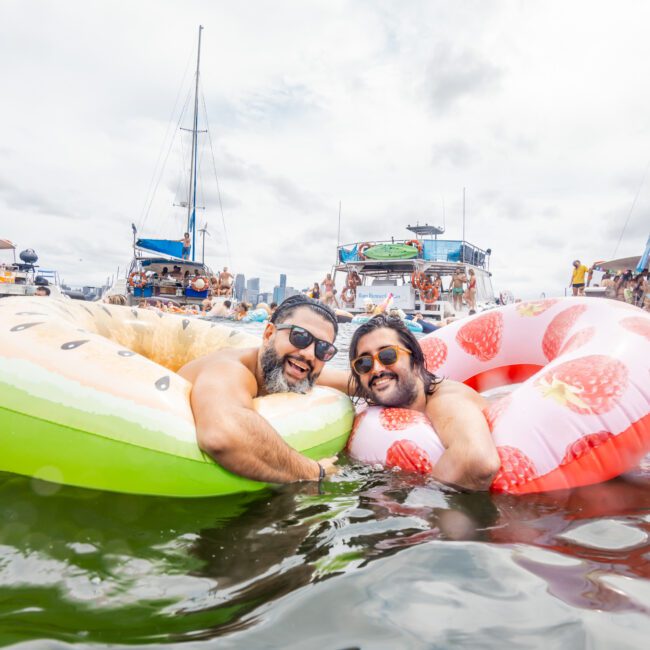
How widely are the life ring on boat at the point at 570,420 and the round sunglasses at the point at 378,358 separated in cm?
27

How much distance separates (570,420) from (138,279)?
20.3 m

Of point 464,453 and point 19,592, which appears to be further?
point 464,453

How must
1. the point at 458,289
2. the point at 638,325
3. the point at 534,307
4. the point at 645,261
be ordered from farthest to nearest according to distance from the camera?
the point at 458,289, the point at 645,261, the point at 534,307, the point at 638,325

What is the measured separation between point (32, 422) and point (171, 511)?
29.4 inches

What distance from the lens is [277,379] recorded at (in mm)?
2842

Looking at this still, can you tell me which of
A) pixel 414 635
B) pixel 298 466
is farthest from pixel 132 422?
pixel 414 635

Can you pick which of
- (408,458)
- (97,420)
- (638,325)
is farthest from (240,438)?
(638,325)

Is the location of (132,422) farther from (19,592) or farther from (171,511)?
(19,592)

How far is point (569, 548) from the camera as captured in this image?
5.70 feet

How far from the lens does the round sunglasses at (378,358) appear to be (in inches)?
120

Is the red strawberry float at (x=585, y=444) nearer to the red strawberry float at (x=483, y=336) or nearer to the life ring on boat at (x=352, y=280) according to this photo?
the red strawberry float at (x=483, y=336)

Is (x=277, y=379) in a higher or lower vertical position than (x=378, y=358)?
lower

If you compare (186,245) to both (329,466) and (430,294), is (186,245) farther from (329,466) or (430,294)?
(329,466)

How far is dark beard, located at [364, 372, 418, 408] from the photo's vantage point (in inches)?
122
